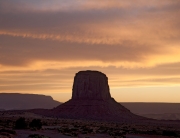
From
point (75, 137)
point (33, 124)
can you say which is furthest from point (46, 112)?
point (75, 137)

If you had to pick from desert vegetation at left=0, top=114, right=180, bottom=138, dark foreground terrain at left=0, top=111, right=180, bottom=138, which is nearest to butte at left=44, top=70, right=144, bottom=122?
dark foreground terrain at left=0, top=111, right=180, bottom=138

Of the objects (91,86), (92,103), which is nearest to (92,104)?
(92,103)

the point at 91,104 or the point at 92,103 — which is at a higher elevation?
the point at 92,103

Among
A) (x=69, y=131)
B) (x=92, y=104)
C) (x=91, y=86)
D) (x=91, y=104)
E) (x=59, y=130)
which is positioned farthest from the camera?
(x=91, y=86)

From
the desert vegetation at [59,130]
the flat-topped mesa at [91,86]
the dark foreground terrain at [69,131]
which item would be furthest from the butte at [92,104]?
the desert vegetation at [59,130]

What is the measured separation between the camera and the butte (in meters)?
124

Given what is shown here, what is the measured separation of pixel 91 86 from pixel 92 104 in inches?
560

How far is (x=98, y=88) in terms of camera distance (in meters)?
143

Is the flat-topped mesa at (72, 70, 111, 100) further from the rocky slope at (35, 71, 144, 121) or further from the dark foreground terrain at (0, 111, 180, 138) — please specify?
the dark foreground terrain at (0, 111, 180, 138)

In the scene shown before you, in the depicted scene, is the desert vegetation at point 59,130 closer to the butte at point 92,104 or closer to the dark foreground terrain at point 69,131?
the dark foreground terrain at point 69,131

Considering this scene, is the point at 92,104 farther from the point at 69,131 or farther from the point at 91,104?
the point at 69,131

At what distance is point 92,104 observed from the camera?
431ft

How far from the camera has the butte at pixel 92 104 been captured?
12362 centimetres

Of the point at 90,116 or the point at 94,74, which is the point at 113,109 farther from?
the point at 94,74
